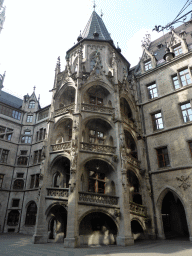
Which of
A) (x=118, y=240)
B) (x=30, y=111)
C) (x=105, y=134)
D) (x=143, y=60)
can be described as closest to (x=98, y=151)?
(x=105, y=134)

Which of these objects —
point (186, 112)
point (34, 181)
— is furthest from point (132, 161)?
point (34, 181)

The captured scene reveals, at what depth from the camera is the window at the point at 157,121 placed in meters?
21.5

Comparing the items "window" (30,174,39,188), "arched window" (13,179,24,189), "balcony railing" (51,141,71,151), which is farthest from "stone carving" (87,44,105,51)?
"arched window" (13,179,24,189)

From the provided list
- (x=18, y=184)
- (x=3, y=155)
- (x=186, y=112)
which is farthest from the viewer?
(x=3, y=155)

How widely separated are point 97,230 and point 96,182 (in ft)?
12.9

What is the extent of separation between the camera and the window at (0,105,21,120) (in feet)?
95.6

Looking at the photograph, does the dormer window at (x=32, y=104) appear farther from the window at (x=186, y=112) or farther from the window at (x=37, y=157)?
the window at (x=186, y=112)

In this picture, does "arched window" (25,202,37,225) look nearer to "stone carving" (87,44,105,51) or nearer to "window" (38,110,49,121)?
"window" (38,110,49,121)

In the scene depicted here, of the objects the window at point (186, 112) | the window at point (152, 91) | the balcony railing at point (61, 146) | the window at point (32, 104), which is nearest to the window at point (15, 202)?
the balcony railing at point (61, 146)

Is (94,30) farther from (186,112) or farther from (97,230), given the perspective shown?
(97,230)

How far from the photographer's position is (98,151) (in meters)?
17.5

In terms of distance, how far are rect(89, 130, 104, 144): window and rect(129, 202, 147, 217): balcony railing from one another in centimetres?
660

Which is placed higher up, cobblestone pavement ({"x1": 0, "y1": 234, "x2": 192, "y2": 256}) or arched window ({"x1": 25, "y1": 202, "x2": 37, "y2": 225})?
arched window ({"x1": 25, "y1": 202, "x2": 37, "y2": 225})

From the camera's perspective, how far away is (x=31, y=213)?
24.7m
